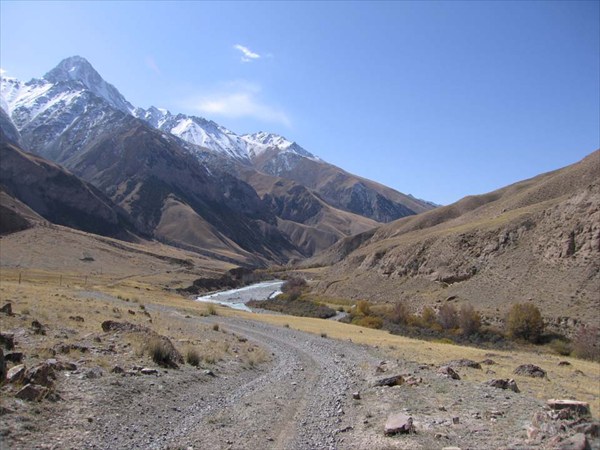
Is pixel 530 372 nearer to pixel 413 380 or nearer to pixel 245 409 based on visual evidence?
pixel 413 380

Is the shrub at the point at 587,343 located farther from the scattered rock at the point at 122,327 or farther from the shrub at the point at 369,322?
the scattered rock at the point at 122,327

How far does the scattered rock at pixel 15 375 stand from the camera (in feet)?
39.3

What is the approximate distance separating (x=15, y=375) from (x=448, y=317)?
2231 inches

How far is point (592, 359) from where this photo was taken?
4331 centimetres

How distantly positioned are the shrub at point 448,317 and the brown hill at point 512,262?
16.0 ft

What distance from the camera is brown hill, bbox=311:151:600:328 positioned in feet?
199

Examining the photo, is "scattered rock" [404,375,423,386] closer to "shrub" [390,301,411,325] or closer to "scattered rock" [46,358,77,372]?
"scattered rock" [46,358,77,372]

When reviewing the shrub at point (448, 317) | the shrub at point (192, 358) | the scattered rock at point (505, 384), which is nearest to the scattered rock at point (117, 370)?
the shrub at point (192, 358)

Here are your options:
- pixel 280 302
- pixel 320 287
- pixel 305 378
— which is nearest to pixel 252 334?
pixel 305 378

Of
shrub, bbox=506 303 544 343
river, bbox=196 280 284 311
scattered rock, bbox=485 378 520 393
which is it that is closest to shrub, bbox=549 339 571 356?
shrub, bbox=506 303 544 343

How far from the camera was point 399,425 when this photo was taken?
11438mm

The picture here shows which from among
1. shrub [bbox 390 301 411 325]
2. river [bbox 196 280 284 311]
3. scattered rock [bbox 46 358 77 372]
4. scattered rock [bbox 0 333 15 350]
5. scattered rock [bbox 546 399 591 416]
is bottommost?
river [bbox 196 280 284 311]

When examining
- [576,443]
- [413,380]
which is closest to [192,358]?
[413,380]

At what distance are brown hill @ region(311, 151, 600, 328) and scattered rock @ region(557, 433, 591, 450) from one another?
51.2 metres
